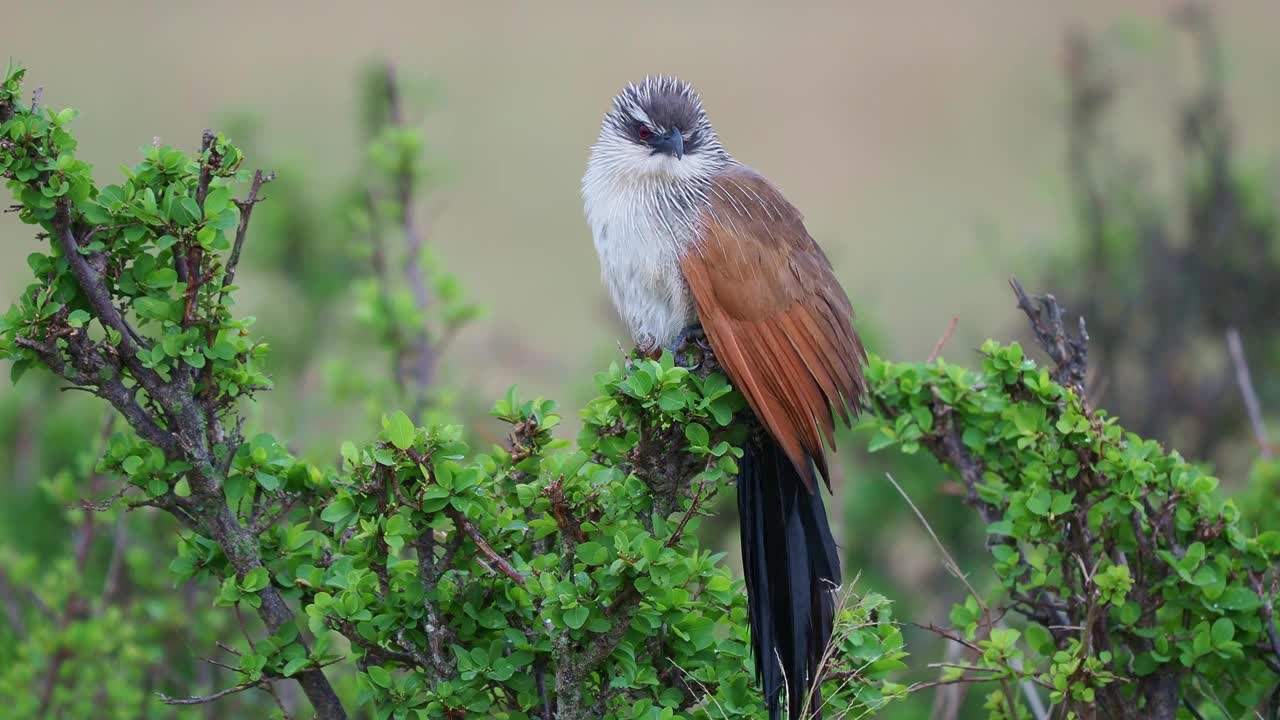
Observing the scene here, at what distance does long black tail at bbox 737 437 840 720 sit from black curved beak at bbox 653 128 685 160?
0.86 m

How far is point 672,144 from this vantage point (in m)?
3.10

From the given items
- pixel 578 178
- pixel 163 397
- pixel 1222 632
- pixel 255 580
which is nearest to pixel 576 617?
pixel 255 580

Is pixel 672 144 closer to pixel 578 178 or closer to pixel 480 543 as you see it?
pixel 480 543

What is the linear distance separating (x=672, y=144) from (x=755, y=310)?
0.56 m

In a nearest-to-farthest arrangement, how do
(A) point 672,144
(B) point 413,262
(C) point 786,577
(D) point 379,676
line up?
(D) point 379,676
(C) point 786,577
(A) point 672,144
(B) point 413,262

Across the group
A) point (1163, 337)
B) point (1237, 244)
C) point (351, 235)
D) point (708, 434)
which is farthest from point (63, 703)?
point (1237, 244)

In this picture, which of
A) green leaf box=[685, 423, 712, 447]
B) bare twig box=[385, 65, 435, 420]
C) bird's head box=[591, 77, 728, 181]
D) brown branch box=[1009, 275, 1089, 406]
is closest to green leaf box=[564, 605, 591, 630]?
green leaf box=[685, 423, 712, 447]

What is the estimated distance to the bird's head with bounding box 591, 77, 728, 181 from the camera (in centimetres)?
309

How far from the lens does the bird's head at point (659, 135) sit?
10.2 ft

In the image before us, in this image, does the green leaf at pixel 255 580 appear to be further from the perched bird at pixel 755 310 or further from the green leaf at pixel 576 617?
the perched bird at pixel 755 310

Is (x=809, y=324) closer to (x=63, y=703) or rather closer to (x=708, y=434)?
(x=708, y=434)

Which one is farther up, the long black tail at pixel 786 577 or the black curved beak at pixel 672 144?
the black curved beak at pixel 672 144

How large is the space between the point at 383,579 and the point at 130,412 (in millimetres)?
517

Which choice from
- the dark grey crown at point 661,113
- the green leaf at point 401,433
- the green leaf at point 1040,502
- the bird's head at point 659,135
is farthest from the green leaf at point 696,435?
the dark grey crown at point 661,113
